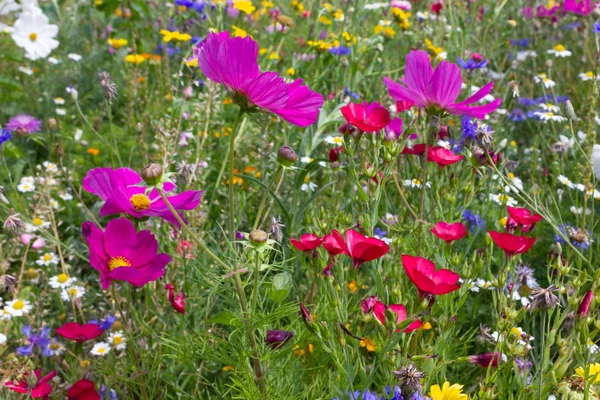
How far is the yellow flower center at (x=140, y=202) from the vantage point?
105 centimetres

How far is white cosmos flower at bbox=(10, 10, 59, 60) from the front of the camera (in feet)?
7.88

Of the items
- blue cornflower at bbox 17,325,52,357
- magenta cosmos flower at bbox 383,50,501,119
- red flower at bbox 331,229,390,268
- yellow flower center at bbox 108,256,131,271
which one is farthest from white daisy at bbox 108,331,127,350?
magenta cosmos flower at bbox 383,50,501,119

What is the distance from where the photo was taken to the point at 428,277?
0.95 m

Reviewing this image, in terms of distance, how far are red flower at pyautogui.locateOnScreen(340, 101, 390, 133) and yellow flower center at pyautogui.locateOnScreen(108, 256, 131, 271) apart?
0.45 metres

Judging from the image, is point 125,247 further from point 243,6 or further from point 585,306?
point 243,6

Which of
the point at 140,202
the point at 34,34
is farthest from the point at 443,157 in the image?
the point at 34,34

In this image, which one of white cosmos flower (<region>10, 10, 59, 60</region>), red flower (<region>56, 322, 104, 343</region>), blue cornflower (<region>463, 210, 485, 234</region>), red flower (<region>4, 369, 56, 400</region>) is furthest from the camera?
white cosmos flower (<region>10, 10, 59, 60</region>)

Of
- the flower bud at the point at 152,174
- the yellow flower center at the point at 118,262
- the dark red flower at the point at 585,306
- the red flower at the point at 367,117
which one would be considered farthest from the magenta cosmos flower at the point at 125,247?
the dark red flower at the point at 585,306

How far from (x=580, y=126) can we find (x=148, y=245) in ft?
6.73

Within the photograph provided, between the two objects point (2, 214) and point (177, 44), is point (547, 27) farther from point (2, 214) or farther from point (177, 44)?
point (2, 214)

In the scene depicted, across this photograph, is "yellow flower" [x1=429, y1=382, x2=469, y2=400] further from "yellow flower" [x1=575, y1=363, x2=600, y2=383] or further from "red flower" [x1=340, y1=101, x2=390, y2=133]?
"red flower" [x1=340, y1=101, x2=390, y2=133]

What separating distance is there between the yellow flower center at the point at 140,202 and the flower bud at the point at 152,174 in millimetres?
221

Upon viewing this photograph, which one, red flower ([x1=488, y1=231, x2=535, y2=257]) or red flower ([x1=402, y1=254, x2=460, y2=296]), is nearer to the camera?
red flower ([x1=402, y1=254, x2=460, y2=296])

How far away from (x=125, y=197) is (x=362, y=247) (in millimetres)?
399
